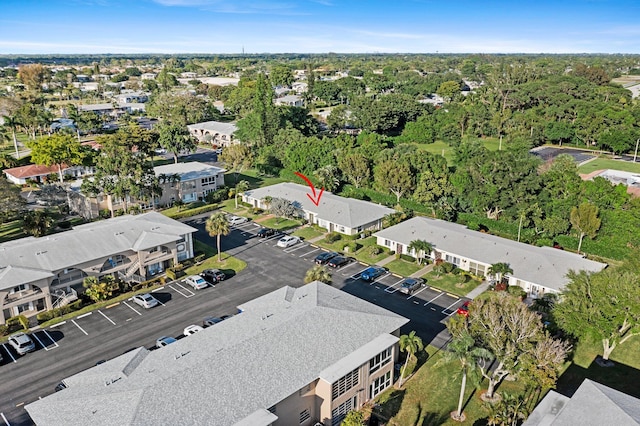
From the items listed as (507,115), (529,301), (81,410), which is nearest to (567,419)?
(529,301)

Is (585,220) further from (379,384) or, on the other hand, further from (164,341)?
(164,341)

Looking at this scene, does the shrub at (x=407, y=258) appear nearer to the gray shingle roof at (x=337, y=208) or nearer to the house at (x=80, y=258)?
the gray shingle roof at (x=337, y=208)

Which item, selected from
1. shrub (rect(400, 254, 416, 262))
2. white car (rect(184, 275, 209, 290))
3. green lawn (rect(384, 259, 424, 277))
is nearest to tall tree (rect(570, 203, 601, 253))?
green lawn (rect(384, 259, 424, 277))

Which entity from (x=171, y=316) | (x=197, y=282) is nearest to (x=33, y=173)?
(x=197, y=282)

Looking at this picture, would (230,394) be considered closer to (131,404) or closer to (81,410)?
(131,404)

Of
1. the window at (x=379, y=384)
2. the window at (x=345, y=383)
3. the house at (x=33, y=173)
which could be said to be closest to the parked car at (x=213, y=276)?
the window at (x=379, y=384)

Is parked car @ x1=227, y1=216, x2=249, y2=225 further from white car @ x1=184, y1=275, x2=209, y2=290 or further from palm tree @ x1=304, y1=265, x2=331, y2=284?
palm tree @ x1=304, y1=265, x2=331, y2=284
